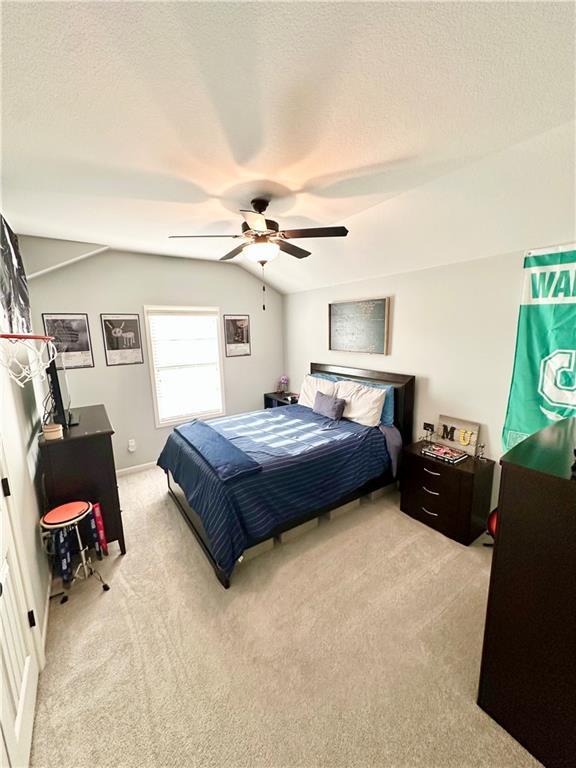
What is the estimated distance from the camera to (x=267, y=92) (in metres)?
1.23

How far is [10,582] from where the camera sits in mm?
1388

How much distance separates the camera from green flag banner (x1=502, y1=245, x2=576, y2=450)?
2.08m

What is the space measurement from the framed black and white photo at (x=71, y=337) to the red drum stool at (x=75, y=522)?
179 centimetres

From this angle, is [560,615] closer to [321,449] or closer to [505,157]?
[321,449]

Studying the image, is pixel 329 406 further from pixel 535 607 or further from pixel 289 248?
pixel 535 607

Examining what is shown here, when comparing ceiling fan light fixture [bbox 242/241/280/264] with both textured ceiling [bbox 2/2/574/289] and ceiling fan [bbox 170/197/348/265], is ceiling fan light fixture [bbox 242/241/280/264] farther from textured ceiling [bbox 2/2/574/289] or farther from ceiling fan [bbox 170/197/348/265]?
textured ceiling [bbox 2/2/574/289]

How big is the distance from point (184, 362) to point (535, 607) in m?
4.07

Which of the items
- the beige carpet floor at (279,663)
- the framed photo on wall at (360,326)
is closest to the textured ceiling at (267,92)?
the framed photo on wall at (360,326)

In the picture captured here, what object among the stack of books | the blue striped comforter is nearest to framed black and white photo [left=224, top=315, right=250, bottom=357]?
the blue striped comforter

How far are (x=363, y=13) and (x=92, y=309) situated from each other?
3559 millimetres

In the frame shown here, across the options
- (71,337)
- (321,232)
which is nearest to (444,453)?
(321,232)

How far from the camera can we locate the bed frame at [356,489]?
7.88ft

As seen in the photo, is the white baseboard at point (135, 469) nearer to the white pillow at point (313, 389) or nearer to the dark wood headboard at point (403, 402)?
the white pillow at point (313, 389)

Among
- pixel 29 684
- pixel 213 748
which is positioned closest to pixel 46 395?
pixel 29 684
